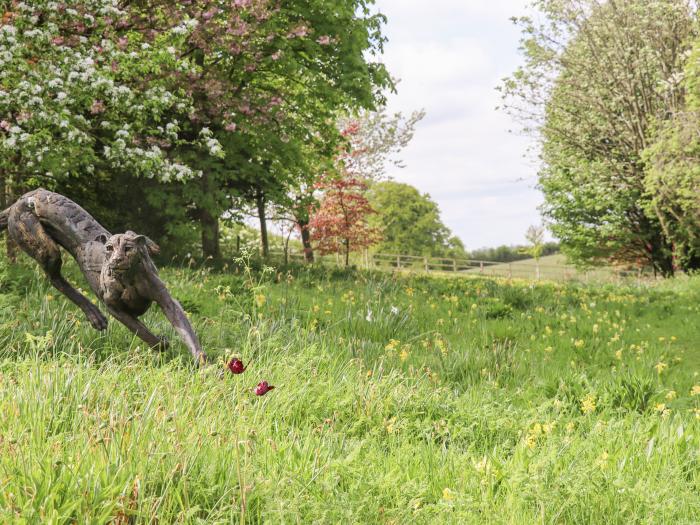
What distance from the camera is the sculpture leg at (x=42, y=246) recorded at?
602 cm

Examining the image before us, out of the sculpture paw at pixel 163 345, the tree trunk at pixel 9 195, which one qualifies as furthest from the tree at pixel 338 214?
the sculpture paw at pixel 163 345

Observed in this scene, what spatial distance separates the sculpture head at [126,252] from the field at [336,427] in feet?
2.49

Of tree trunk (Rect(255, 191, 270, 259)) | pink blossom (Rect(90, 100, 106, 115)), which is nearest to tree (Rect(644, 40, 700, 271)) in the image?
tree trunk (Rect(255, 191, 270, 259))

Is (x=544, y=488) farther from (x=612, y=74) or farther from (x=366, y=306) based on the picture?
(x=612, y=74)

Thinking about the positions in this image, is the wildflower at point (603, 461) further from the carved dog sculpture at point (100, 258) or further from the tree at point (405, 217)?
the tree at point (405, 217)

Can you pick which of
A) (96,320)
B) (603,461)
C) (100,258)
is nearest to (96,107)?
(96,320)

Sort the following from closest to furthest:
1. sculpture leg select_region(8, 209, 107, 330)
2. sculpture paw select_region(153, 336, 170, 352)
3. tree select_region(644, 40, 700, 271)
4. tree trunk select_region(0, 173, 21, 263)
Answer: sculpture paw select_region(153, 336, 170, 352), sculpture leg select_region(8, 209, 107, 330), tree trunk select_region(0, 173, 21, 263), tree select_region(644, 40, 700, 271)

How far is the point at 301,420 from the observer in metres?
4.66

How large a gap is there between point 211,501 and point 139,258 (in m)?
2.79

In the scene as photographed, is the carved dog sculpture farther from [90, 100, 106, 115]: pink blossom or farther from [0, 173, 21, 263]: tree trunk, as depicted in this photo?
[0, 173, 21, 263]: tree trunk

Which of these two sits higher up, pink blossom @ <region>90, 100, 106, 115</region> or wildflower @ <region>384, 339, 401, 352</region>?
pink blossom @ <region>90, 100, 106, 115</region>

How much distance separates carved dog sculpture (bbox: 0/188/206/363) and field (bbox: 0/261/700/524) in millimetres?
405

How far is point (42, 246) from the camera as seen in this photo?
19.8ft

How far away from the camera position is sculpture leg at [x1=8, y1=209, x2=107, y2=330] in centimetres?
602
